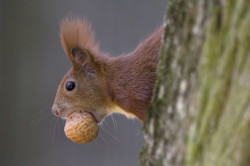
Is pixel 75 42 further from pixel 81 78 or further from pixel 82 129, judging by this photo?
pixel 82 129

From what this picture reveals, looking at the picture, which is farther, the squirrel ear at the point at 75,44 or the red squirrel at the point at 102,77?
the squirrel ear at the point at 75,44

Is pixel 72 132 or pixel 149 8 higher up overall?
pixel 149 8

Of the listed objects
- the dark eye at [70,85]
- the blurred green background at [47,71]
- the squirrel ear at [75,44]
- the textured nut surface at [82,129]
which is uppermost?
the blurred green background at [47,71]

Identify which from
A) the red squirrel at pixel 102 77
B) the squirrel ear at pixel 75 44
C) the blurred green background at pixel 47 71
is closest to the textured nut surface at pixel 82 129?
the red squirrel at pixel 102 77

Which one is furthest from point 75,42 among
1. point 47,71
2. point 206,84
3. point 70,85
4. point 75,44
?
point 47,71

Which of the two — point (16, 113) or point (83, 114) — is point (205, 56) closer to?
point (83, 114)

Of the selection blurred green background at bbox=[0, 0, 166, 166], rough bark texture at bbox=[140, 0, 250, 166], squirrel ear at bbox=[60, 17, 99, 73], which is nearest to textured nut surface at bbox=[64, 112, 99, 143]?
squirrel ear at bbox=[60, 17, 99, 73]

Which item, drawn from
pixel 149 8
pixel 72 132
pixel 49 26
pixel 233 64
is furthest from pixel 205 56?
pixel 49 26

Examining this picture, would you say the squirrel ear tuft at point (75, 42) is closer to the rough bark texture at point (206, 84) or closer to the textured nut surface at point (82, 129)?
the textured nut surface at point (82, 129)
